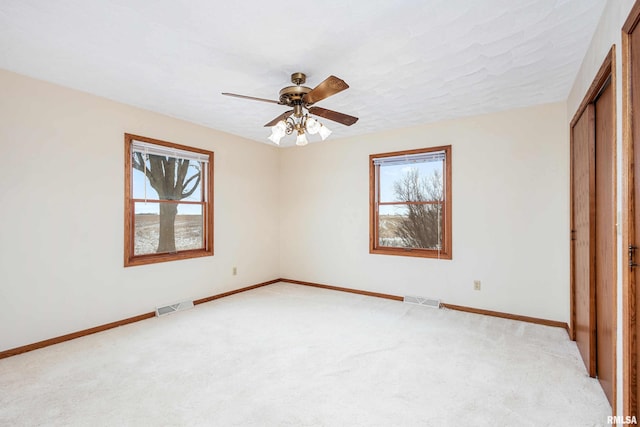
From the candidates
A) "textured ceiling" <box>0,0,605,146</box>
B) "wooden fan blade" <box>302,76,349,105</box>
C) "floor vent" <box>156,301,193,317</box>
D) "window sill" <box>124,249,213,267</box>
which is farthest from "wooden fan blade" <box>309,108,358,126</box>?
"floor vent" <box>156,301,193,317</box>

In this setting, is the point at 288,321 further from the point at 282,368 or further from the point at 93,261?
the point at 93,261

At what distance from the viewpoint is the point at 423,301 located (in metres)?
4.12

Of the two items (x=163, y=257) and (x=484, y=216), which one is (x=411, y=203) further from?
(x=163, y=257)

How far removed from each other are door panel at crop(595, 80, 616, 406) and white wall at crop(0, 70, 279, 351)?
4.14m

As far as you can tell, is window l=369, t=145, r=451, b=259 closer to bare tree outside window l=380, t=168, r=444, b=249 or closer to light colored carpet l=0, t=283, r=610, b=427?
bare tree outside window l=380, t=168, r=444, b=249

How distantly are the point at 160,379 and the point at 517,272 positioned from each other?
374cm

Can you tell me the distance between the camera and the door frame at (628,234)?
55.5 inches

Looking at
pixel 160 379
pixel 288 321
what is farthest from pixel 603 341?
pixel 160 379

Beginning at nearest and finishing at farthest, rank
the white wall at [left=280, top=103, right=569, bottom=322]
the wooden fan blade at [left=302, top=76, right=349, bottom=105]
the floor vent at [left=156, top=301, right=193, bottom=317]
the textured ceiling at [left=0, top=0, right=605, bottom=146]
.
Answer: the textured ceiling at [left=0, top=0, right=605, bottom=146], the wooden fan blade at [left=302, top=76, right=349, bottom=105], the white wall at [left=280, top=103, right=569, bottom=322], the floor vent at [left=156, top=301, right=193, bottom=317]

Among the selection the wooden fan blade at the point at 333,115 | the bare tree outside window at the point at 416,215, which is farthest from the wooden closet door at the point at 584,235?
the wooden fan blade at the point at 333,115

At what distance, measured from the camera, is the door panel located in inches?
76.3

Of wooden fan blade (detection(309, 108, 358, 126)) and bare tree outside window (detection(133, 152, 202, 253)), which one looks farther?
bare tree outside window (detection(133, 152, 202, 253))

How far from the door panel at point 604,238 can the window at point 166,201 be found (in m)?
4.12

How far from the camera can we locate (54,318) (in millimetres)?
2947
